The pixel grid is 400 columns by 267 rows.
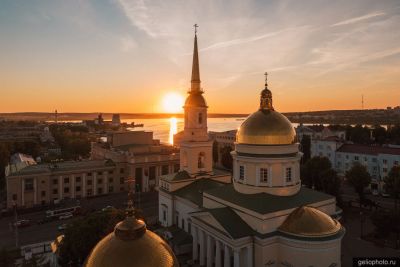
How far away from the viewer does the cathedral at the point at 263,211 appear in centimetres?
1908

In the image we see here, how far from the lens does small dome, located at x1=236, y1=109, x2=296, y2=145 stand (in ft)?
74.6

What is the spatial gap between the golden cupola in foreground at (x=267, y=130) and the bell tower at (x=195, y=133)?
8.45 m

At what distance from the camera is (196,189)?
2998 centimetres

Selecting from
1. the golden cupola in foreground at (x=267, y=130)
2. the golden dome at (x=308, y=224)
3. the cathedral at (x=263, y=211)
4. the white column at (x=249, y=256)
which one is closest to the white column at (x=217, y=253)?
the cathedral at (x=263, y=211)

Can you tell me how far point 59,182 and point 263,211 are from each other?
32752 millimetres

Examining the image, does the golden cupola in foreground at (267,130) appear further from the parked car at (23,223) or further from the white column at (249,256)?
the parked car at (23,223)

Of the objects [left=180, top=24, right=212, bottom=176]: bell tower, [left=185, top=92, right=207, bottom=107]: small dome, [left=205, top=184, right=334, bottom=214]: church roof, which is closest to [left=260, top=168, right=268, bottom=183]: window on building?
[left=205, top=184, right=334, bottom=214]: church roof

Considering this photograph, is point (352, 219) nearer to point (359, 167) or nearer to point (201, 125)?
point (359, 167)

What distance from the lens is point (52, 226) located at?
33.3m

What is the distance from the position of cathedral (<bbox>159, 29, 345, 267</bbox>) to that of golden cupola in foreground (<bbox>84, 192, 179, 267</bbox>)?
9871mm

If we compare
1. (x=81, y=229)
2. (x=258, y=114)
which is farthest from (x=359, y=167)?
(x=81, y=229)

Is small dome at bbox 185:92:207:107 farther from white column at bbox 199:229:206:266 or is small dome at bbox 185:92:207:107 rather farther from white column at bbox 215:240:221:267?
white column at bbox 215:240:221:267

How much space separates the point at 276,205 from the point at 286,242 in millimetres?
2413

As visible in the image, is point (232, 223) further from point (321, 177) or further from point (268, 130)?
point (321, 177)
